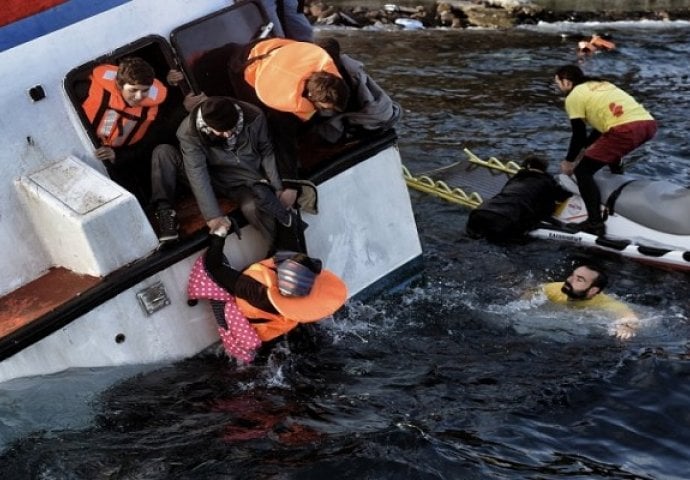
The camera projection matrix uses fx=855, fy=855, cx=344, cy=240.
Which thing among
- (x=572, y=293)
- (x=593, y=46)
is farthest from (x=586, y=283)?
(x=593, y=46)

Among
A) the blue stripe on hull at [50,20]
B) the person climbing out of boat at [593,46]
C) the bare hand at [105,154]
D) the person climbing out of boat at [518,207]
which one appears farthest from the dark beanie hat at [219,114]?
the person climbing out of boat at [593,46]

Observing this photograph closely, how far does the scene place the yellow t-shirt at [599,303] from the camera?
23.2 ft

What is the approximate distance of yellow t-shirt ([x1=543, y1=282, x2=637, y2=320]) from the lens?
706 centimetres

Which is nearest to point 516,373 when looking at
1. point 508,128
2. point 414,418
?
point 414,418

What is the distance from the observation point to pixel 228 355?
610cm

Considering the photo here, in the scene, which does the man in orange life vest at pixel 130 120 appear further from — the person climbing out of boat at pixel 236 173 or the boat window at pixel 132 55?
the person climbing out of boat at pixel 236 173

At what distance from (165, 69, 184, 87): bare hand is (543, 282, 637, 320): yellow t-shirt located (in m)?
3.57

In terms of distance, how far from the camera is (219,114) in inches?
215

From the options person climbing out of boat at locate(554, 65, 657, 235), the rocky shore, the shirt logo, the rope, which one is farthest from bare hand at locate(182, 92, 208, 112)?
the rocky shore

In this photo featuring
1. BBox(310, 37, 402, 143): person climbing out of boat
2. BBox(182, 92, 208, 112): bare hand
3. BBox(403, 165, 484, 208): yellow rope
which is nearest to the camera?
BBox(182, 92, 208, 112): bare hand

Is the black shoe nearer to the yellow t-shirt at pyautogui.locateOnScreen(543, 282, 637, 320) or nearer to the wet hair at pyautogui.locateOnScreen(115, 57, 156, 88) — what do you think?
the yellow t-shirt at pyautogui.locateOnScreen(543, 282, 637, 320)

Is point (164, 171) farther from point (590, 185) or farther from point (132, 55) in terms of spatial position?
point (590, 185)

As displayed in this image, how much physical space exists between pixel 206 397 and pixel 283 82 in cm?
220

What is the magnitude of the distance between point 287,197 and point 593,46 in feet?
34.7
